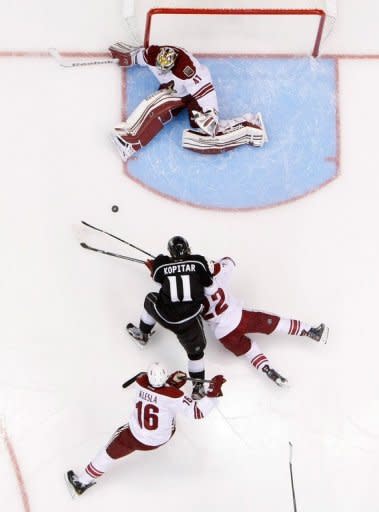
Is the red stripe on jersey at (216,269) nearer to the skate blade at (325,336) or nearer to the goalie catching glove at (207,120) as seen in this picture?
the skate blade at (325,336)

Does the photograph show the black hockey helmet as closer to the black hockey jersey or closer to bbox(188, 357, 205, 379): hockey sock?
the black hockey jersey

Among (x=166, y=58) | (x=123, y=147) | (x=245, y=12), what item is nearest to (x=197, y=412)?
(x=123, y=147)

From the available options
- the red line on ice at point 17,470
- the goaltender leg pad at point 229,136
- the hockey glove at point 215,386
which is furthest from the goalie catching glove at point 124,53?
the red line on ice at point 17,470

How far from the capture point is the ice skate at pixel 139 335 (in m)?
5.37

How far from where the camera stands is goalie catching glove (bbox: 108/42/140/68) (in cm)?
577

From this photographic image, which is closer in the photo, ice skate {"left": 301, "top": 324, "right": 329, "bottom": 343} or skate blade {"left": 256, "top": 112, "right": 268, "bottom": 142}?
ice skate {"left": 301, "top": 324, "right": 329, "bottom": 343}

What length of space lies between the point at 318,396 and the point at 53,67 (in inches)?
118

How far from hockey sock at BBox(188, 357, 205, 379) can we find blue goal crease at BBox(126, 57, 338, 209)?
3.82 ft

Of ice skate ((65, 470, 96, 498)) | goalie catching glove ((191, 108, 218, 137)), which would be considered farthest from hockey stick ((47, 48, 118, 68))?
ice skate ((65, 470, 96, 498))

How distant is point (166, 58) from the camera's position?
5.52m

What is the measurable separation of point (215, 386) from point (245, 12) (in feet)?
9.00

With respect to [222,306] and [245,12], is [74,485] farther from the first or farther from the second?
[245,12]

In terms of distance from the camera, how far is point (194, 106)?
571 centimetres

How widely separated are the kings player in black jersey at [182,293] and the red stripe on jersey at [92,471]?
0.76 metres
